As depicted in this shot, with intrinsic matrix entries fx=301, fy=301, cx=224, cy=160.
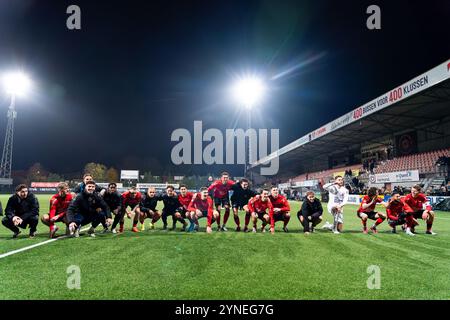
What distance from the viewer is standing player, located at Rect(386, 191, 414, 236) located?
9.23 m

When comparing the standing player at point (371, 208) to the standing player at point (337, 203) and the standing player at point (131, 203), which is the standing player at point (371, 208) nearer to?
the standing player at point (337, 203)

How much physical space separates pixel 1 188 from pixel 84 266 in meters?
63.6

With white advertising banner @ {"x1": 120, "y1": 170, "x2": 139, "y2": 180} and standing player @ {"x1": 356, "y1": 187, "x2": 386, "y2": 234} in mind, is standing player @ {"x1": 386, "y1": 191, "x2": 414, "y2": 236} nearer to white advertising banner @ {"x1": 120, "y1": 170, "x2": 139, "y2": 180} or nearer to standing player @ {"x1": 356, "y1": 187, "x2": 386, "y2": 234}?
standing player @ {"x1": 356, "y1": 187, "x2": 386, "y2": 234}

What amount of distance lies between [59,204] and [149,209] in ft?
8.90

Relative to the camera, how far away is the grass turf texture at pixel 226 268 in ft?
12.1

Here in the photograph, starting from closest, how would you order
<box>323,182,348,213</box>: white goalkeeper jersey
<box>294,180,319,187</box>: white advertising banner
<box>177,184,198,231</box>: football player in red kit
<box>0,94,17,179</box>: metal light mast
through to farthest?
<box>323,182,348,213</box>: white goalkeeper jersey, <box>177,184,198,231</box>: football player in red kit, <box>294,180,319,187</box>: white advertising banner, <box>0,94,17,179</box>: metal light mast

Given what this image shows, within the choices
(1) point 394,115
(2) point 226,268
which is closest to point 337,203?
(2) point 226,268

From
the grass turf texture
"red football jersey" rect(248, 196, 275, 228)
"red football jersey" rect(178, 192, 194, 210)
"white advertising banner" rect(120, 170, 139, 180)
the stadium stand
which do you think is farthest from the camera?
"white advertising banner" rect(120, 170, 139, 180)

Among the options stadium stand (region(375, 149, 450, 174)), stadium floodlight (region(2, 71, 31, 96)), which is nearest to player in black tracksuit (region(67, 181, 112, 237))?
stadium stand (region(375, 149, 450, 174))

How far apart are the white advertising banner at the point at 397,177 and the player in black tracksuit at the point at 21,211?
24630 mm

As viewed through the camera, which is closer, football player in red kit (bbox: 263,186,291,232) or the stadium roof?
football player in red kit (bbox: 263,186,291,232)

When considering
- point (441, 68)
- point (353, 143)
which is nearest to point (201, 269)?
point (441, 68)

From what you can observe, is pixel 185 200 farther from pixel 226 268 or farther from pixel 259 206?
pixel 226 268

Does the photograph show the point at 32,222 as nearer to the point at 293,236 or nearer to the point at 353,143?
the point at 293,236
